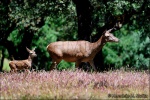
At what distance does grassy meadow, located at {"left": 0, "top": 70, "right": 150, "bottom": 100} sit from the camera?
318 inches

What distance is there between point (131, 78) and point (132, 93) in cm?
184

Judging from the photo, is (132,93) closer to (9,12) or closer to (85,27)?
(85,27)

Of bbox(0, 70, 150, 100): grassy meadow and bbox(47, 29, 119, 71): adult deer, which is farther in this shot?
bbox(47, 29, 119, 71): adult deer

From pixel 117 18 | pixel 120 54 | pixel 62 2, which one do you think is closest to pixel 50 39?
pixel 120 54

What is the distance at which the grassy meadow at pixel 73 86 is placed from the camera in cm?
809

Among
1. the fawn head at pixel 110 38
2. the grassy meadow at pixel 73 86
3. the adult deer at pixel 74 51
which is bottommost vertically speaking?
the adult deer at pixel 74 51

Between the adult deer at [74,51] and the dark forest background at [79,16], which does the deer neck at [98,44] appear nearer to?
the adult deer at [74,51]

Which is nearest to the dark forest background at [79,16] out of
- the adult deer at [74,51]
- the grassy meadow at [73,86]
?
the adult deer at [74,51]

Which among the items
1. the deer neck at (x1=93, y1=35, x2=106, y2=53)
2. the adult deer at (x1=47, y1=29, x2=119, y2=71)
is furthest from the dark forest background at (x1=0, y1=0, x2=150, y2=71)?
the adult deer at (x1=47, y1=29, x2=119, y2=71)

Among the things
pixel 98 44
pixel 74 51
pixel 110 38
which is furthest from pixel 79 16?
pixel 74 51

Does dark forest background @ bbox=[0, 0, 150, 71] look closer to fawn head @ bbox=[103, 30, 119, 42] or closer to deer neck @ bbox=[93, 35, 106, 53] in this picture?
deer neck @ bbox=[93, 35, 106, 53]

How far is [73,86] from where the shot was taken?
368 inches

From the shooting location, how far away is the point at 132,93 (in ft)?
27.7

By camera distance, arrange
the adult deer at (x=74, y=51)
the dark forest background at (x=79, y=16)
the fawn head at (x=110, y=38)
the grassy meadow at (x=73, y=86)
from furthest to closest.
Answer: the dark forest background at (x=79, y=16) → the fawn head at (x=110, y=38) → the adult deer at (x=74, y=51) → the grassy meadow at (x=73, y=86)
